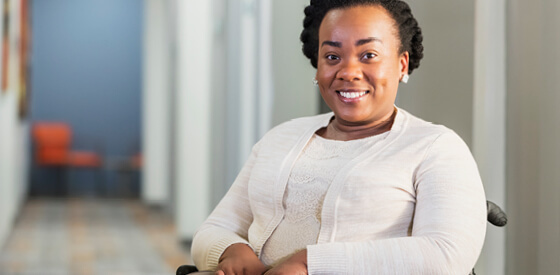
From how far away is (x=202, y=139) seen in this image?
6.24 m

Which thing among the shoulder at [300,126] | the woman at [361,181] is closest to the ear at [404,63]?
the woman at [361,181]

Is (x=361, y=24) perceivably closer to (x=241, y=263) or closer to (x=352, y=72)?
(x=352, y=72)

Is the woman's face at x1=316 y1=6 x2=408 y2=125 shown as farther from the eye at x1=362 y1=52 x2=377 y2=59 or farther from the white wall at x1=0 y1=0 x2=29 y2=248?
the white wall at x1=0 y1=0 x2=29 y2=248

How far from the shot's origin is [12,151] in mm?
7258

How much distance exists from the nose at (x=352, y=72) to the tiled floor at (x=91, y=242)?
375cm

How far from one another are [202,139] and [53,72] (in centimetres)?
517

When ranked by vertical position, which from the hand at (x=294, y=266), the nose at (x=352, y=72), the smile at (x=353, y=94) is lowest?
the hand at (x=294, y=266)

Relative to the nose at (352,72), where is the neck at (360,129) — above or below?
below

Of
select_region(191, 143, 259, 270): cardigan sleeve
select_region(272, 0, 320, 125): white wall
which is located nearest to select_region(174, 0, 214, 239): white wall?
select_region(272, 0, 320, 125): white wall

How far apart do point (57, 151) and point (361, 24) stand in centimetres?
921

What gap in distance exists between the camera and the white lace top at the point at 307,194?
61.1 inches

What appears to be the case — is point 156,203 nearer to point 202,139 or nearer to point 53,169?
point 53,169

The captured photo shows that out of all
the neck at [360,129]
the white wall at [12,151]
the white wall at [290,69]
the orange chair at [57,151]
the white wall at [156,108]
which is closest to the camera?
the neck at [360,129]

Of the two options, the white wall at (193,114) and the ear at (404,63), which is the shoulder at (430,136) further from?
the white wall at (193,114)
